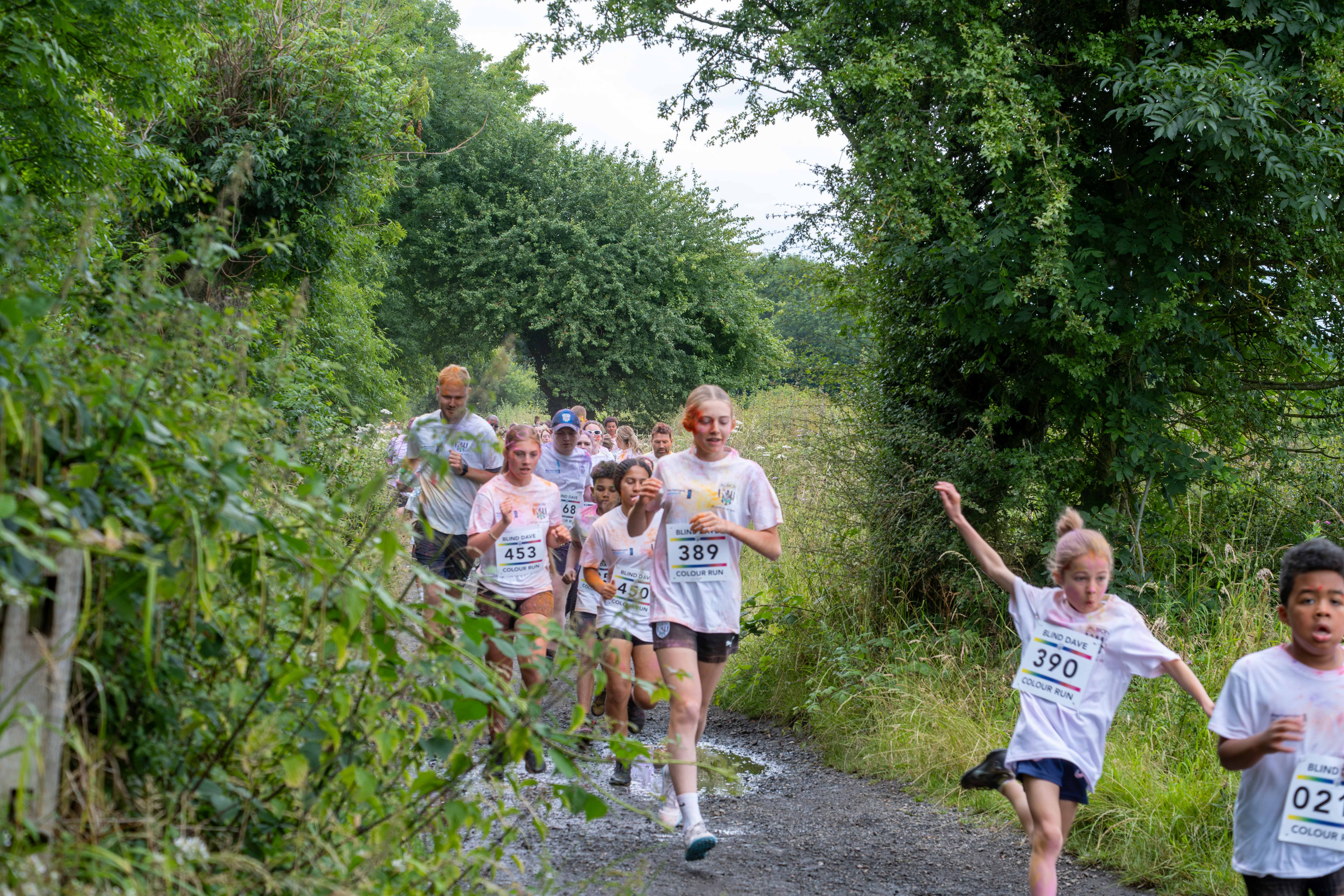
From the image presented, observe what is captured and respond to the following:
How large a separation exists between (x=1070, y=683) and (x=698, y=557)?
1.96m

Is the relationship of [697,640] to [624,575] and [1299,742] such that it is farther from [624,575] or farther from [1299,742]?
[1299,742]

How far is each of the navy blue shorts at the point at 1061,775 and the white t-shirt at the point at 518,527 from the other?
3.52m

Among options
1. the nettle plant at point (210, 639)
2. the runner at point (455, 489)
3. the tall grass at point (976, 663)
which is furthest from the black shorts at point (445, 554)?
the nettle plant at point (210, 639)

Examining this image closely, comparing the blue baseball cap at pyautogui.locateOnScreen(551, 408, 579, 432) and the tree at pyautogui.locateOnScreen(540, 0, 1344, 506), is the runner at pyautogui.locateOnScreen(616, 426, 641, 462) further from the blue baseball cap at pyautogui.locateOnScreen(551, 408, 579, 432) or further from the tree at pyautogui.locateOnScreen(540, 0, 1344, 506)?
the tree at pyautogui.locateOnScreen(540, 0, 1344, 506)

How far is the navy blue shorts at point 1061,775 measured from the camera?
173 inches

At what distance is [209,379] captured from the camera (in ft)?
9.05

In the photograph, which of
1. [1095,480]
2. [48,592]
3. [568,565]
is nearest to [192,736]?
[48,592]

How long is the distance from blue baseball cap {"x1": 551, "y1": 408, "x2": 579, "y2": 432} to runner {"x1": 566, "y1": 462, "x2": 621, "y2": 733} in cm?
100

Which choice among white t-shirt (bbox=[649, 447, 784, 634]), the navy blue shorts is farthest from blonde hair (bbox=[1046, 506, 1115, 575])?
white t-shirt (bbox=[649, 447, 784, 634])

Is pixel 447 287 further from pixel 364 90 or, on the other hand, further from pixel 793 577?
pixel 793 577

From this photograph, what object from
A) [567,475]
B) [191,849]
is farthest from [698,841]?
[567,475]

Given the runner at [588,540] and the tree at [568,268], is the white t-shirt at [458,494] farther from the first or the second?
the tree at [568,268]

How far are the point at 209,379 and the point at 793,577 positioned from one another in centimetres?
806

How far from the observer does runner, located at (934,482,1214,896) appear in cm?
436
